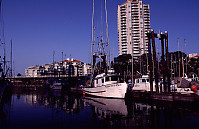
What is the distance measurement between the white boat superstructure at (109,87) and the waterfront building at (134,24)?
9207cm

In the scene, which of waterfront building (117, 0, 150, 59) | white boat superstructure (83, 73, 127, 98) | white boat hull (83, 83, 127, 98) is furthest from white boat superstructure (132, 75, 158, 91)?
waterfront building (117, 0, 150, 59)

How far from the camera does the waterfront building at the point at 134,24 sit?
408 ft

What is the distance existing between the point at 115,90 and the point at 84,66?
158154 millimetres

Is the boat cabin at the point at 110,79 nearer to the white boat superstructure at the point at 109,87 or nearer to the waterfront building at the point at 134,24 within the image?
the white boat superstructure at the point at 109,87

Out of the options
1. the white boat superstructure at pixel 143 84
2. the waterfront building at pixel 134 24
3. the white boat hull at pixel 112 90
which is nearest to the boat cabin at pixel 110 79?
the white boat hull at pixel 112 90

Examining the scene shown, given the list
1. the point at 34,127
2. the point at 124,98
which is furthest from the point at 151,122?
the point at 124,98

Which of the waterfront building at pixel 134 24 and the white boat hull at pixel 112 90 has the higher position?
the waterfront building at pixel 134 24

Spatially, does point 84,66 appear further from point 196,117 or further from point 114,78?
point 196,117

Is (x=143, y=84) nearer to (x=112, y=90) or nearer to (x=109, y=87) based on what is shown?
(x=112, y=90)

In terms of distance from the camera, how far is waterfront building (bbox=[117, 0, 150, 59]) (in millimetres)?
124250

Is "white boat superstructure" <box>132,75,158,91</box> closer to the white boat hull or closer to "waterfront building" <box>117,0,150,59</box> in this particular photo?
the white boat hull

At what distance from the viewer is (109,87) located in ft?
102

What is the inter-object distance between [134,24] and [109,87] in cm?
10048

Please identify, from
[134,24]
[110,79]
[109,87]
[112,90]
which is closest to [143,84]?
[110,79]
